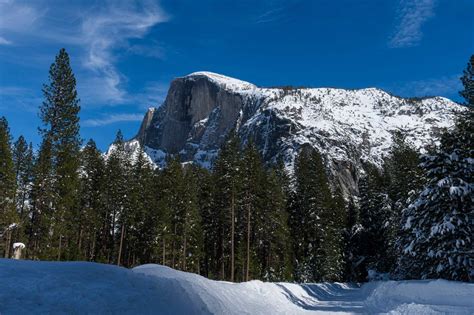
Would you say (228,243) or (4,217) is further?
(228,243)

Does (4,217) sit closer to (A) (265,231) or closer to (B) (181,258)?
(B) (181,258)

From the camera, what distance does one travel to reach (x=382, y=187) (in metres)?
67.2

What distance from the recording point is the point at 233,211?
3891 centimetres

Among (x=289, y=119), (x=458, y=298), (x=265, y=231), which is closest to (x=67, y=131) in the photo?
(x=265, y=231)

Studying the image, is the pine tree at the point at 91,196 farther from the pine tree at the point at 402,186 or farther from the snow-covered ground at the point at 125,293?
the pine tree at the point at 402,186

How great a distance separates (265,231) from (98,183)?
845 inches

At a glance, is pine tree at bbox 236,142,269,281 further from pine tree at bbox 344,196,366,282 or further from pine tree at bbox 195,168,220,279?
pine tree at bbox 344,196,366,282

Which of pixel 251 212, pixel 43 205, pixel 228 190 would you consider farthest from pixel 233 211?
pixel 43 205

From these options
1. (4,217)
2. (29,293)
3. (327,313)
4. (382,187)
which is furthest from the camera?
(382,187)

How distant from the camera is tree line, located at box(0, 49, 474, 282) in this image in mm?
24469

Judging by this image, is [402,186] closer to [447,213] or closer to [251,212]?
[251,212]

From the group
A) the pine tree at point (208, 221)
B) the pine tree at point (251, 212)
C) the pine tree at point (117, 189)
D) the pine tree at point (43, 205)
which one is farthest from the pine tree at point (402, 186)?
the pine tree at point (43, 205)

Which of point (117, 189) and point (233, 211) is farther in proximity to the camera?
point (117, 189)

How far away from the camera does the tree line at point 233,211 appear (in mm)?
24469
